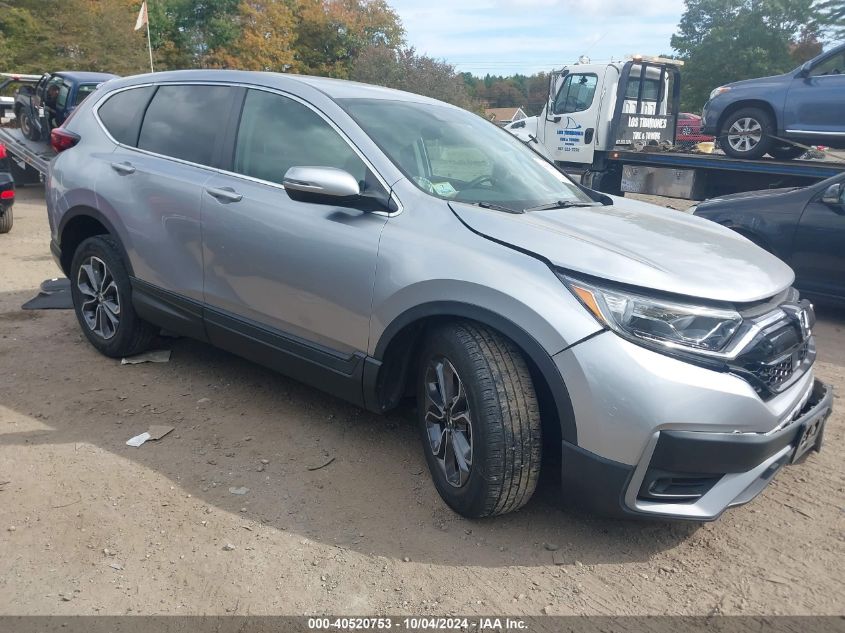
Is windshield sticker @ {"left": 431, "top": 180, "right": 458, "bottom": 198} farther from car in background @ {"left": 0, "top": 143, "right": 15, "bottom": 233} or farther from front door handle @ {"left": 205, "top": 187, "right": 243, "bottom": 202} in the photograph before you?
car in background @ {"left": 0, "top": 143, "right": 15, "bottom": 233}

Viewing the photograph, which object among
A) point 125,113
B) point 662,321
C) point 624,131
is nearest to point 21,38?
point 624,131

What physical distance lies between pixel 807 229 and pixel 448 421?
4.78 metres

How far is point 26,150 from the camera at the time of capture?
11172mm

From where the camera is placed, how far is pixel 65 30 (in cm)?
3491

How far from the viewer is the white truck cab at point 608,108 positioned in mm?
13008

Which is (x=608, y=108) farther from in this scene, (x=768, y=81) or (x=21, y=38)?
(x=21, y=38)

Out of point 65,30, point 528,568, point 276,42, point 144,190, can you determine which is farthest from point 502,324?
point 276,42

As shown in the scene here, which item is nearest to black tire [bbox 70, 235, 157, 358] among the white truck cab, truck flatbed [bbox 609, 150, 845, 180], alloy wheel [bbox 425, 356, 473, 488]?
alloy wheel [bbox 425, 356, 473, 488]

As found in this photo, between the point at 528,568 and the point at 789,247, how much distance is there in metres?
4.94

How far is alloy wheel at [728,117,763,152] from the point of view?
34.5 feet

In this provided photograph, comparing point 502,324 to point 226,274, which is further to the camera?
point 226,274

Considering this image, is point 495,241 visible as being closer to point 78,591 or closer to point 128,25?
point 78,591

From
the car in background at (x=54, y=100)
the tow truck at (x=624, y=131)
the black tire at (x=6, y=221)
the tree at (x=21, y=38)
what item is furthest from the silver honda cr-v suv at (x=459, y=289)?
the tree at (x=21, y=38)

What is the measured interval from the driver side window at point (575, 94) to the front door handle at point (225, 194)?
10754 mm
